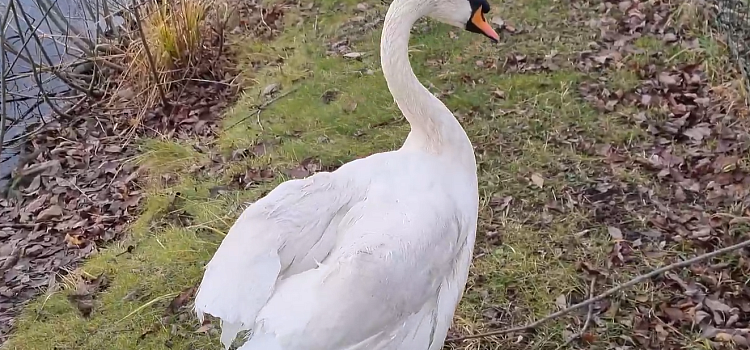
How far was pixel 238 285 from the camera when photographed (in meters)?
2.34

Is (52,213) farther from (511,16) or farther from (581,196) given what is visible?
(511,16)

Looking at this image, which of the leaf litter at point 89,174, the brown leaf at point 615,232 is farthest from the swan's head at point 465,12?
the leaf litter at point 89,174

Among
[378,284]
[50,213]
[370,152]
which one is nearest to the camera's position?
[378,284]

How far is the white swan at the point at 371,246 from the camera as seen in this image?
228 centimetres

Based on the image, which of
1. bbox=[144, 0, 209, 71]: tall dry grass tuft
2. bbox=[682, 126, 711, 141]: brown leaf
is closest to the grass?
bbox=[682, 126, 711, 141]: brown leaf

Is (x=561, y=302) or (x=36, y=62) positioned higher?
(x=36, y=62)

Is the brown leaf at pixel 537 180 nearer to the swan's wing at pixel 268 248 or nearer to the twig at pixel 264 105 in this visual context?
the swan's wing at pixel 268 248

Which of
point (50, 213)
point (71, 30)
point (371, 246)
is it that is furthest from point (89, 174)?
point (371, 246)

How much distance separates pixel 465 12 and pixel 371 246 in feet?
3.99

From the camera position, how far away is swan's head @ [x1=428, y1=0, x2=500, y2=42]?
3.07 metres

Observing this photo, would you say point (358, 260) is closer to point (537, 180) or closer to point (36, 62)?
point (537, 180)

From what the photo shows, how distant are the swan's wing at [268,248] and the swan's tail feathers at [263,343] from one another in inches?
3.4

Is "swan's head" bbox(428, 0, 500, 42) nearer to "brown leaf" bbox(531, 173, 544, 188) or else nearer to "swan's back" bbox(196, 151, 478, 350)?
"swan's back" bbox(196, 151, 478, 350)

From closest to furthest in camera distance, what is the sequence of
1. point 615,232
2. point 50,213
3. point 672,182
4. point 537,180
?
point 615,232
point 672,182
point 537,180
point 50,213
